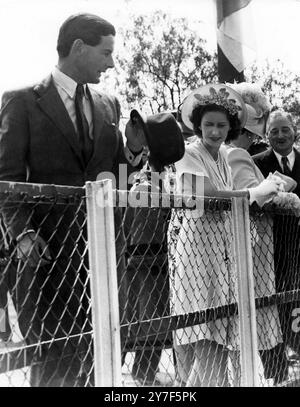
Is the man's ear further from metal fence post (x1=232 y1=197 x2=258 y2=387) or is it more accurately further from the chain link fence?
metal fence post (x1=232 y1=197 x2=258 y2=387)

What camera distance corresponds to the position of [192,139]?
209 inches

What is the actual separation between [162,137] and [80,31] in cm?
67

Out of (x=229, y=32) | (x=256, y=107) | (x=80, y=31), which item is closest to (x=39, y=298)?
(x=80, y=31)

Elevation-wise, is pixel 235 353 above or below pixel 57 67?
below

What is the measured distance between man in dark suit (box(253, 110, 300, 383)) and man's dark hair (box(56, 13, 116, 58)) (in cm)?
155

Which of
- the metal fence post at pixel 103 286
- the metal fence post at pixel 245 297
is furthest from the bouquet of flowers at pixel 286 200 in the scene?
the metal fence post at pixel 103 286

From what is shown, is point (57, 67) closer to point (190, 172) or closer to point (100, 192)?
point (190, 172)

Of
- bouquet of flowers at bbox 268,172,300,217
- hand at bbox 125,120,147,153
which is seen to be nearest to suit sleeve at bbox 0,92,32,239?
hand at bbox 125,120,147,153

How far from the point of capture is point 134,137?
145 inches

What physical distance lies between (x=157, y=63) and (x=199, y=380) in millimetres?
21340

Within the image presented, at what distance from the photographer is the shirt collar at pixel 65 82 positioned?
11.1 feet

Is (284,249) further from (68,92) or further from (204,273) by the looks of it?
(68,92)
